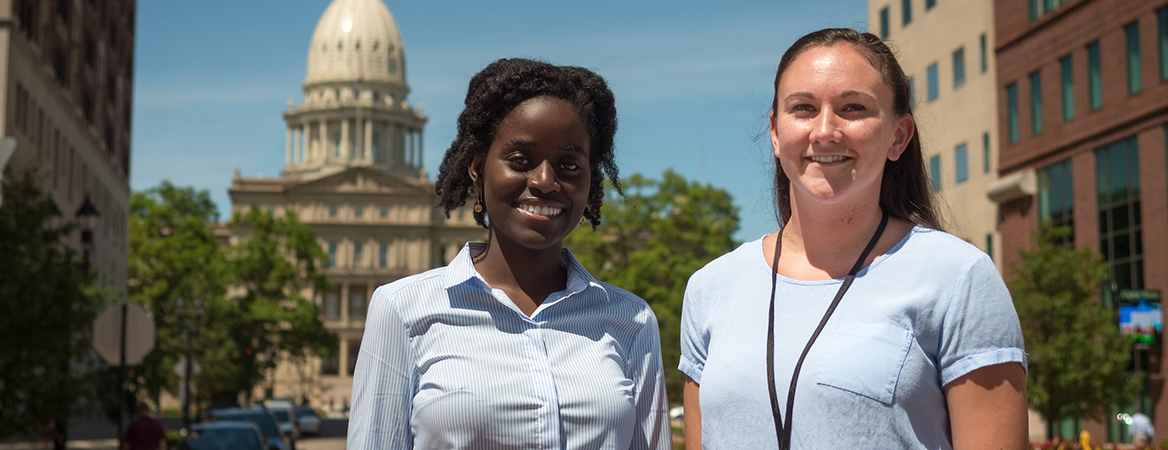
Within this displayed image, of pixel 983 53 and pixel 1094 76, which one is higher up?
pixel 983 53

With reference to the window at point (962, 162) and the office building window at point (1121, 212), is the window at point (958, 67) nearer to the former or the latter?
the window at point (962, 162)

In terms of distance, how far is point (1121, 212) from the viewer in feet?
115

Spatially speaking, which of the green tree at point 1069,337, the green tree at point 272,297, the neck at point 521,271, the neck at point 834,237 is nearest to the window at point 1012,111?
the green tree at point 1069,337

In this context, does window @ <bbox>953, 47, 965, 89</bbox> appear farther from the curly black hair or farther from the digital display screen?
the curly black hair

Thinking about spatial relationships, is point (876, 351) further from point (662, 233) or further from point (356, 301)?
point (356, 301)

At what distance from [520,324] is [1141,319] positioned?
33407 mm

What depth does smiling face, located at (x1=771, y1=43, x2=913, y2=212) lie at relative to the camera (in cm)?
308

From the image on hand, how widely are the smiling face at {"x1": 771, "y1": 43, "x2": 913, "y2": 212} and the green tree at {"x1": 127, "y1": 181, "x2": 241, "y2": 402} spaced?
1155 inches

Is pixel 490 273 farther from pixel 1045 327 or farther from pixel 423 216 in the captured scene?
pixel 423 216

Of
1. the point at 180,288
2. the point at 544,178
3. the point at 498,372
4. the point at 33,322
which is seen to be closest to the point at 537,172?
the point at 544,178

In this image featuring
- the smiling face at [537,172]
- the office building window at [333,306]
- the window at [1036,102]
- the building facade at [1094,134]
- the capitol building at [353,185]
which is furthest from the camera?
the office building window at [333,306]

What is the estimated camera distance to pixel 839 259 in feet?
10.5

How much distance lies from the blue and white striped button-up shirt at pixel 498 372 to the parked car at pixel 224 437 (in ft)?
53.0

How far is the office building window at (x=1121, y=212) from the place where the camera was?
34.4 meters
